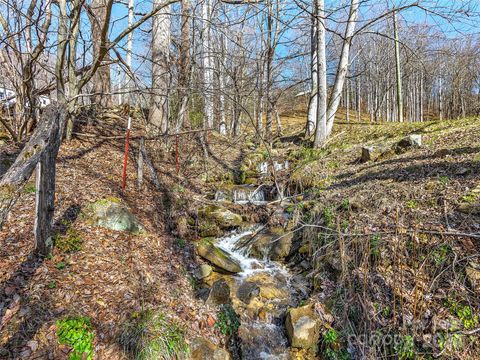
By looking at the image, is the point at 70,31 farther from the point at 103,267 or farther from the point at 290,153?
the point at 290,153

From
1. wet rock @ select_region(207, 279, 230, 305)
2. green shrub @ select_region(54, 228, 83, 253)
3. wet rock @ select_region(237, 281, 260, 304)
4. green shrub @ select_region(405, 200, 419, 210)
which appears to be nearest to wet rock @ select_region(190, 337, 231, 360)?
wet rock @ select_region(207, 279, 230, 305)

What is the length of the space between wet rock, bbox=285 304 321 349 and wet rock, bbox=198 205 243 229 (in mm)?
3183

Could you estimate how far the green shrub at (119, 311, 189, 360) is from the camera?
301 centimetres

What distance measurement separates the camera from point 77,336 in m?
2.91

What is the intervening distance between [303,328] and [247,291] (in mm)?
1244

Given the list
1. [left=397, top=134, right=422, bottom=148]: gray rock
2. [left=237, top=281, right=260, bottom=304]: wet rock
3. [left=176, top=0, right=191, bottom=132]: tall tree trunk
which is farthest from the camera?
[left=176, top=0, right=191, bottom=132]: tall tree trunk

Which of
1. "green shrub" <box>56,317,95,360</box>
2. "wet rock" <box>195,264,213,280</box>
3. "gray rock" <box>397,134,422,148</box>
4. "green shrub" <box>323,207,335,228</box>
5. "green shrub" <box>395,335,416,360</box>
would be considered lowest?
"green shrub" <box>395,335,416,360</box>

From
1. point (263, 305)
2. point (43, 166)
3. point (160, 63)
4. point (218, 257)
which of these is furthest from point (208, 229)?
point (160, 63)

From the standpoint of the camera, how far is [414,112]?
107ft

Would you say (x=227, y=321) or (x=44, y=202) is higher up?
(x=44, y=202)

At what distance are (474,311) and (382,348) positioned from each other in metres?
1.02

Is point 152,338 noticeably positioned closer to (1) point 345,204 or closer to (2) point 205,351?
(2) point 205,351

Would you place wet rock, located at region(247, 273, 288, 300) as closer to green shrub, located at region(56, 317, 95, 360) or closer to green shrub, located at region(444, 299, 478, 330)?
green shrub, located at region(444, 299, 478, 330)

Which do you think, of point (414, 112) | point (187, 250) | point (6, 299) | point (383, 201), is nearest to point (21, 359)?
point (6, 299)
